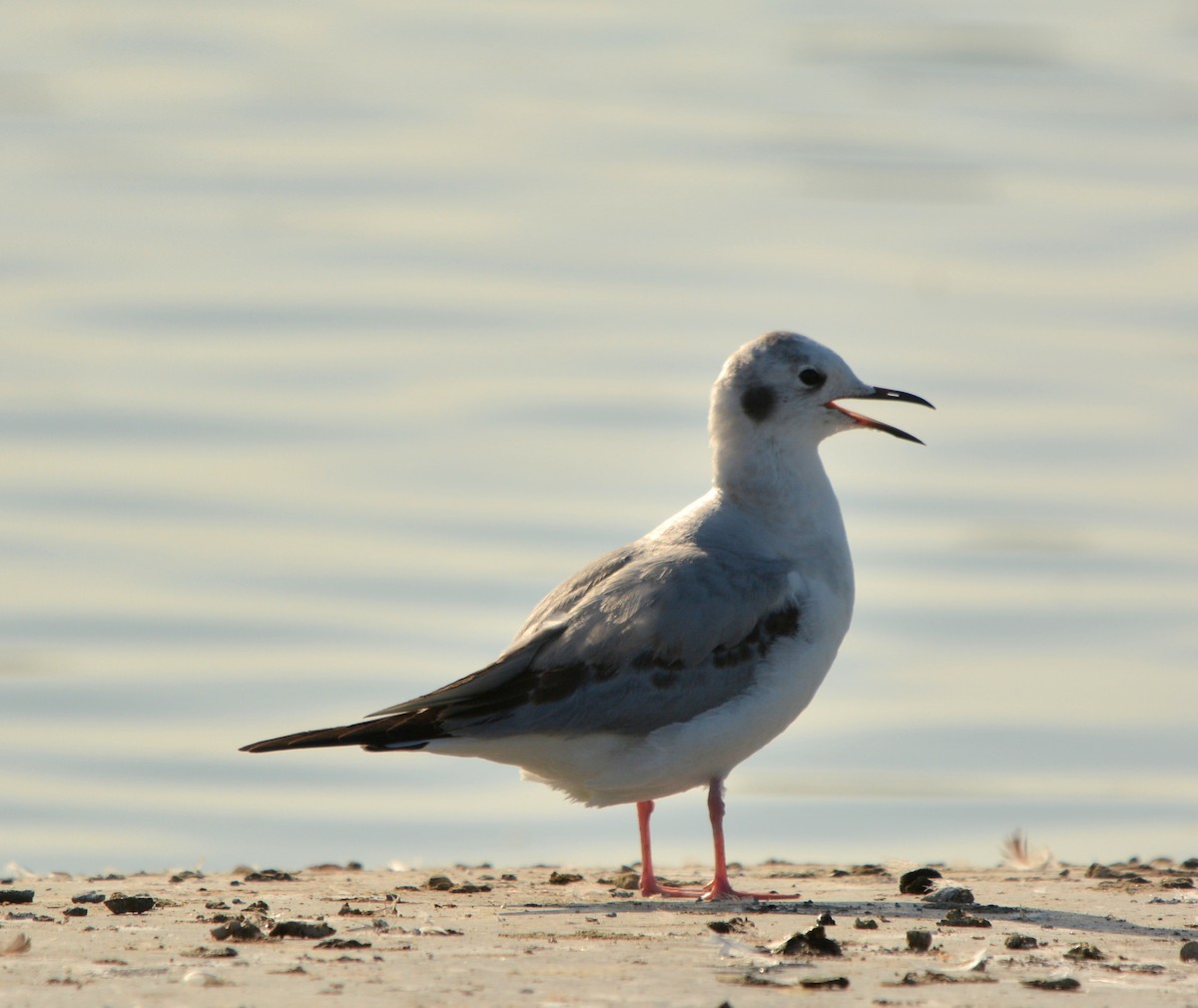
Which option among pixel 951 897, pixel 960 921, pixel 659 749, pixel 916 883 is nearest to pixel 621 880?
pixel 659 749

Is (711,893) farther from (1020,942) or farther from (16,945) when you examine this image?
(16,945)

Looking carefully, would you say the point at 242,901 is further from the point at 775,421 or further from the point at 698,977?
the point at 775,421

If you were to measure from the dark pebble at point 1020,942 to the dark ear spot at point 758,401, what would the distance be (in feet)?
8.98

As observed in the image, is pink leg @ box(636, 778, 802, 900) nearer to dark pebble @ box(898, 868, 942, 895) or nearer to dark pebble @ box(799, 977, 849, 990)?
dark pebble @ box(898, 868, 942, 895)

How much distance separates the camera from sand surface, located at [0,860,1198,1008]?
5.38 metres

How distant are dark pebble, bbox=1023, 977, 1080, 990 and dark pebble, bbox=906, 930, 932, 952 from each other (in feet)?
1.57

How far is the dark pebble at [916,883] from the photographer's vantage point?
7320mm

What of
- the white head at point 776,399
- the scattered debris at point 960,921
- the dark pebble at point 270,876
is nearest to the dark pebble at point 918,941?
the scattered debris at point 960,921

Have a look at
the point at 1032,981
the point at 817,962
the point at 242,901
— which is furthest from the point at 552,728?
the point at 1032,981

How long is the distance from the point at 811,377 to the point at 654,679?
169 centimetres

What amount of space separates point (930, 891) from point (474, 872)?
6.56 ft

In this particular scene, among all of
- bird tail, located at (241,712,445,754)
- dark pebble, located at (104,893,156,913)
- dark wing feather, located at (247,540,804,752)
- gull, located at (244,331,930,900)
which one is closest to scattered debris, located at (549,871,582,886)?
gull, located at (244,331,930,900)

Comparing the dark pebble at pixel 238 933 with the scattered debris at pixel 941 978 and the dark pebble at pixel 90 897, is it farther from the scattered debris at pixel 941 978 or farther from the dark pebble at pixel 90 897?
the scattered debris at pixel 941 978

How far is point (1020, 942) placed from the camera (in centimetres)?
616
